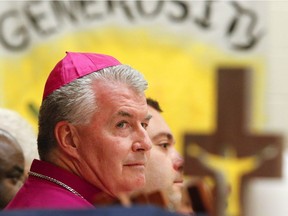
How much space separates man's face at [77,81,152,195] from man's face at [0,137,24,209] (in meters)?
0.42

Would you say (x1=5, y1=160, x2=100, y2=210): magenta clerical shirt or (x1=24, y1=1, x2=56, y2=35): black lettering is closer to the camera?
(x1=5, y1=160, x2=100, y2=210): magenta clerical shirt

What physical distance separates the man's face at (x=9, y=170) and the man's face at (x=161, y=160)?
0.35 m

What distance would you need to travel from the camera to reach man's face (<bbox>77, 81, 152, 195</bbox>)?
2340mm

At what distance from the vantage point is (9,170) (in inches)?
109

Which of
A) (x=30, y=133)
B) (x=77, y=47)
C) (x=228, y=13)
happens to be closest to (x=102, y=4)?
(x=77, y=47)

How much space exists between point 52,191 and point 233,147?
765 millimetres

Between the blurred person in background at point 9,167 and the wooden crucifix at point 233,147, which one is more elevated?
the wooden crucifix at point 233,147

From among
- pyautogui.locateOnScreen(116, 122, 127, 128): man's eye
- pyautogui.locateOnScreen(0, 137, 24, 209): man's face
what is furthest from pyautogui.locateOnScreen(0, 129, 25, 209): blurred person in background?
pyautogui.locateOnScreen(116, 122, 127, 128): man's eye

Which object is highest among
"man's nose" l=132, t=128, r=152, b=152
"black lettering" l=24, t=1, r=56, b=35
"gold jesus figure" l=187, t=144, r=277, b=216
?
"gold jesus figure" l=187, t=144, r=277, b=216

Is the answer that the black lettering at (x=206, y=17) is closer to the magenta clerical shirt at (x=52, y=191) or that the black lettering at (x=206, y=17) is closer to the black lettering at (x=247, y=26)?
the black lettering at (x=247, y=26)

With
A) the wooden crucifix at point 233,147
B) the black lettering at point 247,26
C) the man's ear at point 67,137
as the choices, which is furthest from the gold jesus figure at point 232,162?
the black lettering at point 247,26

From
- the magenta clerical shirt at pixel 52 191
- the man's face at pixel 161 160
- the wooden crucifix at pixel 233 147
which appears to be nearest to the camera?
the wooden crucifix at pixel 233 147

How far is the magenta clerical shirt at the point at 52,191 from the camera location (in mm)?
2221

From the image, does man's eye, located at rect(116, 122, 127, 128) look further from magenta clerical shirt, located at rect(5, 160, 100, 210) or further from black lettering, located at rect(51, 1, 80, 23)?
black lettering, located at rect(51, 1, 80, 23)
